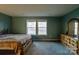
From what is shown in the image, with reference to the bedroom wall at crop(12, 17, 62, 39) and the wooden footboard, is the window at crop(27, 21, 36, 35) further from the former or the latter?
the wooden footboard

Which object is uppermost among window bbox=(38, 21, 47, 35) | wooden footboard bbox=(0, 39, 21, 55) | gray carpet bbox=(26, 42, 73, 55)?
window bbox=(38, 21, 47, 35)

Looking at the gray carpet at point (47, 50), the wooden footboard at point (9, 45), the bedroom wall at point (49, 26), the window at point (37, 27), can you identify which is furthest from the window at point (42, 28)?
the wooden footboard at point (9, 45)

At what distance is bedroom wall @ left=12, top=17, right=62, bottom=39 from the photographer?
35.0 ft

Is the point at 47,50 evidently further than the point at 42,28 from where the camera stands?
No

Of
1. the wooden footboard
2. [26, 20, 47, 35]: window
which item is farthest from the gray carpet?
[26, 20, 47, 35]: window

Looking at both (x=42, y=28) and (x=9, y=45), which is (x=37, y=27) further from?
(x=9, y=45)

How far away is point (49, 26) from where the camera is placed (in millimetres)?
10695

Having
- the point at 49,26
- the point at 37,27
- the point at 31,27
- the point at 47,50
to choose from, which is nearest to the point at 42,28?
the point at 37,27

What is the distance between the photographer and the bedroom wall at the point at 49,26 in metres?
10.7

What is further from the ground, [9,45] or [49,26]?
[49,26]

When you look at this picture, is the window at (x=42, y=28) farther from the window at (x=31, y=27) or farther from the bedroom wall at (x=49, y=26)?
the window at (x=31, y=27)

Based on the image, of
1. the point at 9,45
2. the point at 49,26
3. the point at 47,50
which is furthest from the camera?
the point at 49,26

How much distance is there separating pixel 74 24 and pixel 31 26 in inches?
163
